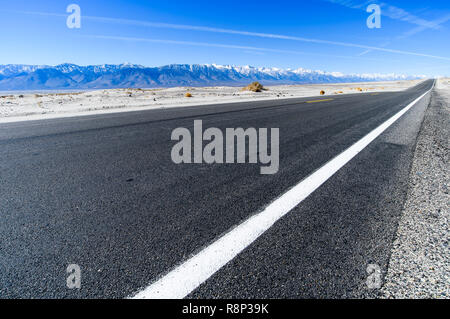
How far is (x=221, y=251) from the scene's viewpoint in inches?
64.3

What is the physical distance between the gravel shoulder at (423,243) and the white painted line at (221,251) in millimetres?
846

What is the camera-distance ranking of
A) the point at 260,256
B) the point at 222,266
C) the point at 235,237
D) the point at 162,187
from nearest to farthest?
the point at 222,266 → the point at 260,256 → the point at 235,237 → the point at 162,187

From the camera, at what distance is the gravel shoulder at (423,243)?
1.37 m

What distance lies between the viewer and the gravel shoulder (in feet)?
4.49

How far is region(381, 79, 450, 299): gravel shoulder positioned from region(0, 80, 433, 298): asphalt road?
0.32ft

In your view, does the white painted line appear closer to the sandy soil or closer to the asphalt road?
the asphalt road

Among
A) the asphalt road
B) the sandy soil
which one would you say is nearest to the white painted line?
the asphalt road

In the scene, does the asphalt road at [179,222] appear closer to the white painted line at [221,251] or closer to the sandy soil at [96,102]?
the white painted line at [221,251]

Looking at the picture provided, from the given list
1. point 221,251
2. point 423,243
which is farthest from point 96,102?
point 423,243

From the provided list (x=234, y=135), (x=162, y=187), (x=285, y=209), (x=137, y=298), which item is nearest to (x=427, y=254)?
(x=285, y=209)
